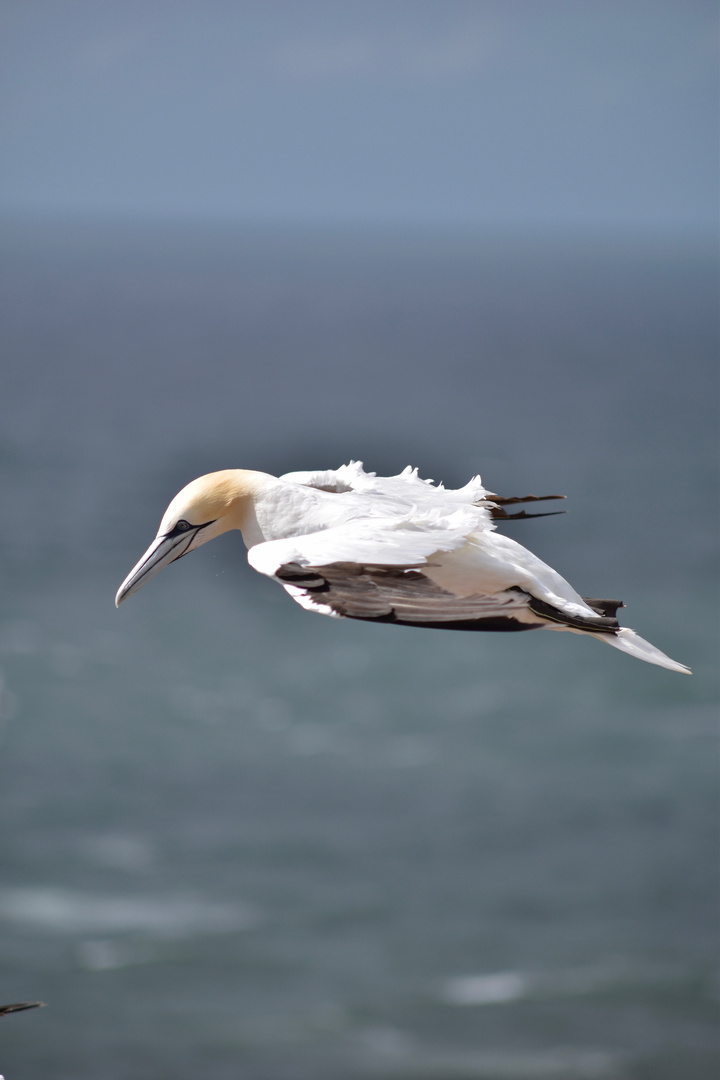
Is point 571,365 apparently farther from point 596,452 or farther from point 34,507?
point 34,507

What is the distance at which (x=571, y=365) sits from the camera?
2852 inches

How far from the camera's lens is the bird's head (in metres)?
3.12

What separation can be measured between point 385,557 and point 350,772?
4234 cm

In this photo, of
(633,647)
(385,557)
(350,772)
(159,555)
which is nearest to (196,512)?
(159,555)

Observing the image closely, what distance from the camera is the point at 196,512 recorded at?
10.2 ft

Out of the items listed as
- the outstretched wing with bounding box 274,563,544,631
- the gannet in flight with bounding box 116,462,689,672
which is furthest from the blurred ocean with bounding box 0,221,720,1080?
the outstretched wing with bounding box 274,563,544,631

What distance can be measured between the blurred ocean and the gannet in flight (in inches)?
898

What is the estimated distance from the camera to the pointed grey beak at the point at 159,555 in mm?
3133

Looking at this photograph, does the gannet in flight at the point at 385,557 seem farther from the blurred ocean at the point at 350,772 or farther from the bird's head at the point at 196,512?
the blurred ocean at the point at 350,772

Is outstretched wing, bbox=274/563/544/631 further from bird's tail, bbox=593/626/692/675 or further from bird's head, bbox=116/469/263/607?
bird's head, bbox=116/469/263/607

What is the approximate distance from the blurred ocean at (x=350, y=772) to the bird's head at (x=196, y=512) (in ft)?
74.8

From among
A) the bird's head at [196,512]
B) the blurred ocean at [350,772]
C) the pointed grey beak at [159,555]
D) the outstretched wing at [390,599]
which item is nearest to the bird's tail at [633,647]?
the outstretched wing at [390,599]

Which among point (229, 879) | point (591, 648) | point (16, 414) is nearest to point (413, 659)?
point (591, 648)

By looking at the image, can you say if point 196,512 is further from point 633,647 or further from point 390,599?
point 633,647
